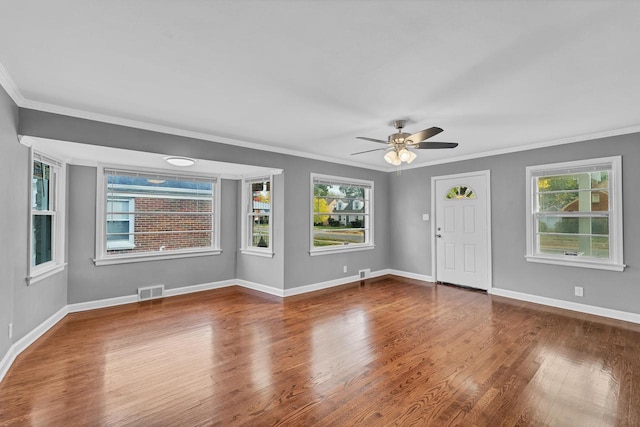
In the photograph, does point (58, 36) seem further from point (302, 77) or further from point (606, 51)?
point (606, 51)

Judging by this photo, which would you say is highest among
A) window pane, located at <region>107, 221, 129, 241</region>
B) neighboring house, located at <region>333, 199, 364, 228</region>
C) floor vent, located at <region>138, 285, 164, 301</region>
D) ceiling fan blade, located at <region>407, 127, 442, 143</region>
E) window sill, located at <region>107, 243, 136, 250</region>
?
ceiling fan blade, located at <region>407, 127, 442, 143</region>

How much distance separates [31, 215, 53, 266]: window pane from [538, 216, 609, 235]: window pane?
22.1 ft

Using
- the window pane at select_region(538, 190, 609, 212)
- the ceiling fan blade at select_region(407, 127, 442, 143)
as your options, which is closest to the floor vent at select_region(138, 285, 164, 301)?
the ceiling fan blade at select_region(407, 127, 442, 143)

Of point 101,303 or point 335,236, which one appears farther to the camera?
point 335,236

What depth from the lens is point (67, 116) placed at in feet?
10.7

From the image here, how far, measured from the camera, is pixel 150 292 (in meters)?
4.87

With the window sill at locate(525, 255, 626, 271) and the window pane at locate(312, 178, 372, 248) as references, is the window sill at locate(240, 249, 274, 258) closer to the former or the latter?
the window pane at locate(312, 178, 372, 248)

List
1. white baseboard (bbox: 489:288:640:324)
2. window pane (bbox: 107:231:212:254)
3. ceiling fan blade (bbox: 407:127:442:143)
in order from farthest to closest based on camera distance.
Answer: window pane (bbox: 107:231:212:254) < white baseboard (bbox: 489:288:640:324) < ceiling fan blade (bbox: 407:127:442:143)

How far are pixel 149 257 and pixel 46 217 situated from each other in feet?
4.66

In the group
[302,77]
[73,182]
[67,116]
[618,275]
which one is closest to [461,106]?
[302,77]

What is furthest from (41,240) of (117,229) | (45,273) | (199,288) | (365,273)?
(365,273)

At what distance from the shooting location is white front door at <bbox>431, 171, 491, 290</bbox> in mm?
5414

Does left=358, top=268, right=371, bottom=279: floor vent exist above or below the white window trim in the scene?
below

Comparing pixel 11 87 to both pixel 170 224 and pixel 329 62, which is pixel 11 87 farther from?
pixel 170 224
